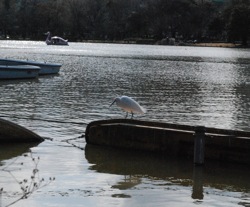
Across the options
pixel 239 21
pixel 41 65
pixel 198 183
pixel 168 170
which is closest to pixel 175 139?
pixel 168 170

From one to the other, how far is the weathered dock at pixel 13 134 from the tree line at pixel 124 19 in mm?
142621

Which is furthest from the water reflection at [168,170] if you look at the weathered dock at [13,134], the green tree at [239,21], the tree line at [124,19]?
the tree line at [124,19]

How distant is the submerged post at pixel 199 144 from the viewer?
14.2 metres

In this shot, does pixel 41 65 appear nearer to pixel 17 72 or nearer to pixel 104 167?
pixel 17 72

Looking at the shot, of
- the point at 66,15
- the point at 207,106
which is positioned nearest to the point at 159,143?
the point at 207,106

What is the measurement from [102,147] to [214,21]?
146 metres

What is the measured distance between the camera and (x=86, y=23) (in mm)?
172375

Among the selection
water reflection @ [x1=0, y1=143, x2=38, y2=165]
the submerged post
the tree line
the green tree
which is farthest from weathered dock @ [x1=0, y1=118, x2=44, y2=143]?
the tree line

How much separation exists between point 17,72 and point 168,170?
2636 cm

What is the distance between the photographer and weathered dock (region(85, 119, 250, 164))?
14.7m

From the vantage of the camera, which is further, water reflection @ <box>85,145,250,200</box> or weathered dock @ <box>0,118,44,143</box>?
weathered dock @ <box>0,118,44,143</box>

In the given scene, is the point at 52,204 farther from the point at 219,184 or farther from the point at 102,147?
the point at 102,147

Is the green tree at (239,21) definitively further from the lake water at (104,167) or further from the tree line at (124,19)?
the lake water at (104,167)

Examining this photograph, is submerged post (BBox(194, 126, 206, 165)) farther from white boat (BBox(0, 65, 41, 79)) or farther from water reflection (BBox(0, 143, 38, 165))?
white boat (BBox(0, 65, 41, 79))
